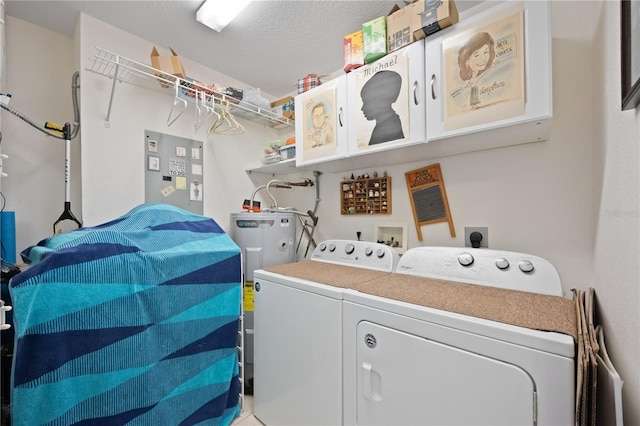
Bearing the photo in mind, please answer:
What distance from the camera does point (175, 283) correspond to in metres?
1.16

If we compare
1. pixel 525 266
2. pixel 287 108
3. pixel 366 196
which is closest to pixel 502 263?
pixel 525 266

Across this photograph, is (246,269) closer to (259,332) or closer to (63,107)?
(259,332)

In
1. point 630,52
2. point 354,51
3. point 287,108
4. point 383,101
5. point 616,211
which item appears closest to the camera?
point 630,52

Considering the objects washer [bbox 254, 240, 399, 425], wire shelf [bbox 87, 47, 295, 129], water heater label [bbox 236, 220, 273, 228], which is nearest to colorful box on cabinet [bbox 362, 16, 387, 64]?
wire shelf [bbox 87, 47, 295, 129]

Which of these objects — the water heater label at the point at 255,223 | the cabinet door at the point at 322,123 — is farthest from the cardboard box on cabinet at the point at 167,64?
the water heater label at the point at 255,223

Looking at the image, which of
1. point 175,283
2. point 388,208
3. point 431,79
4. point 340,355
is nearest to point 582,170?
point 431,79

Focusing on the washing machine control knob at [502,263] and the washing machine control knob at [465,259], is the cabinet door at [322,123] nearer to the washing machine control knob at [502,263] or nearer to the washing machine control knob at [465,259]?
the washing machine control knob at [465,259]

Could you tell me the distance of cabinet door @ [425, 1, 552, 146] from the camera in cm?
100

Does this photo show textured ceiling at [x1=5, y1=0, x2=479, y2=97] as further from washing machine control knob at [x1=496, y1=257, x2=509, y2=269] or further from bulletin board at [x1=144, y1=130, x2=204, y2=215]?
washing machine control knob at [x1=496, y1=257, x2=509, y2=269]

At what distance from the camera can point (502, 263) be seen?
1200mm

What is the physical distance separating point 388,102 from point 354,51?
1.41 feet

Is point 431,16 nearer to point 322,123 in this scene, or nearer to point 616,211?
point 322,123

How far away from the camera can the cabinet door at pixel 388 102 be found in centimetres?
130

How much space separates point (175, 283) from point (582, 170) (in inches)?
76.7
